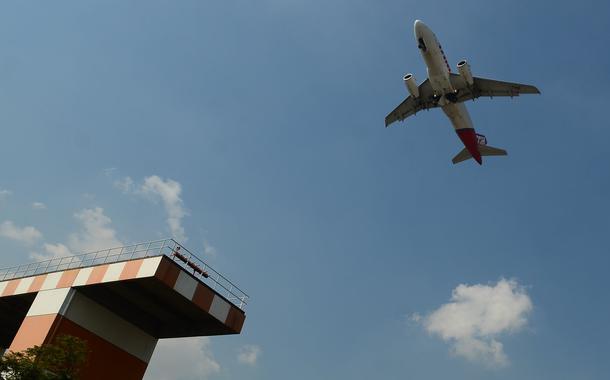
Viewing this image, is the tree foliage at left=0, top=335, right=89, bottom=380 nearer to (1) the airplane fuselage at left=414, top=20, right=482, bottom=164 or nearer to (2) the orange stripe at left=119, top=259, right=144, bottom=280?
(2) the orange stripe at left=119, top=259, right=144, bottom=280

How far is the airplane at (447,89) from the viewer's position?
1517 inches

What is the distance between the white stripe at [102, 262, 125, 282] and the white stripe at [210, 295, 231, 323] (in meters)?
6.75

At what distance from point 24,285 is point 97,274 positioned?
774cm

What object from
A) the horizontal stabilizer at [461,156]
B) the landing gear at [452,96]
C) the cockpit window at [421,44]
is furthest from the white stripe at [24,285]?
the horizontal stabilizer at [461,156]

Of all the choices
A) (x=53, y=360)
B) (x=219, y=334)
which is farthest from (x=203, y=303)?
(x=53, y=360)

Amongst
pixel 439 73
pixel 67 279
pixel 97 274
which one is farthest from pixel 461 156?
pixel 67 279

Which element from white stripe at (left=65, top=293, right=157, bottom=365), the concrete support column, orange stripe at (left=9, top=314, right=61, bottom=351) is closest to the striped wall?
the concrete support column

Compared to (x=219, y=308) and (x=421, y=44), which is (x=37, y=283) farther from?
(x=421, y=44)

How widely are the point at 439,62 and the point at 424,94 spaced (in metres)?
4.61

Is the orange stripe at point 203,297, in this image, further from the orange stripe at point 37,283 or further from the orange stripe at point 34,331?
the orange stripe at point 37,283

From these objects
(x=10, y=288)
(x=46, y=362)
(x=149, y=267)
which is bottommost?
(x=46, y=362)

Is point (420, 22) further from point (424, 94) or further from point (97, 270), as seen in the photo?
point (97, 270)

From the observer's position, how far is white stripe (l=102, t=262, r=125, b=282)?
3139 cm

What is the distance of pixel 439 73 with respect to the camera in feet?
129
